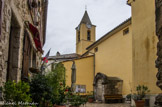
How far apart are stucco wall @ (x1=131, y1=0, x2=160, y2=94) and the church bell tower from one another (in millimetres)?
24669

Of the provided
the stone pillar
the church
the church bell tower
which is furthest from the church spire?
the stone pillar

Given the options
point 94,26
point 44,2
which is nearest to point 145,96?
point 44,2

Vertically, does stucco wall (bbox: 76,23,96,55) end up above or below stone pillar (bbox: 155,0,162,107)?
above

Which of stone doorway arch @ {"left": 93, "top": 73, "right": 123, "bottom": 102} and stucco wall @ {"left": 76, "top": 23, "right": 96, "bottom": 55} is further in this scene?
stucco wall @ {"left": 76, "top": 23, "right": 96, "bottom": 55}

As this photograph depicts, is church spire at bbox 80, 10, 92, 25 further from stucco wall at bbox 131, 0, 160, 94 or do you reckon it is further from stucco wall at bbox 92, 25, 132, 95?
stucco wall at bbox 131, 0, 160, 94

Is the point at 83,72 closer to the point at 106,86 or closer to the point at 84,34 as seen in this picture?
the point at 106,86

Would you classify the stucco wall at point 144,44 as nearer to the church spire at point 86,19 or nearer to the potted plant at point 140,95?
the potted plant at point 140,95

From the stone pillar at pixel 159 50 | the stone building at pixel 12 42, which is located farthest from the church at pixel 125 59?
the stone pillar at pixel 159 50

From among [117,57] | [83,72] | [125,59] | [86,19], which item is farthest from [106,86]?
[86,19]

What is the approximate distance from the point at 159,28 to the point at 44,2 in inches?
481

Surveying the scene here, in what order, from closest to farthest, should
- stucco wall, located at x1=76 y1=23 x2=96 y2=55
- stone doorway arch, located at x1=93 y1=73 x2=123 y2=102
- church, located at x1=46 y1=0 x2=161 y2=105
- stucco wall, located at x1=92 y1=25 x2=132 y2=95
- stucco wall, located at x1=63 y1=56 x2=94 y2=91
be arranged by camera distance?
church, located at x1=46 y1=0 x2=161 y2=105 → stone doorway arch, located at x1=93 y1=73 x2=123 y2=102 → stucco wall, located at x1=92 y1=25 x2=132 y2=95 → stucco wall, located at x1=63 y1=56 x2=94 y2=91 → stucco wall, located at x1=76 y1=23 x2=96 y2=55

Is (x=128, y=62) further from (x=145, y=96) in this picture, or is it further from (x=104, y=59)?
(x=145, y=96)

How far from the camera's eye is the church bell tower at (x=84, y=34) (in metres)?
36.1

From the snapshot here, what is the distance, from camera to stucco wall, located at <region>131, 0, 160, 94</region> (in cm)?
969
